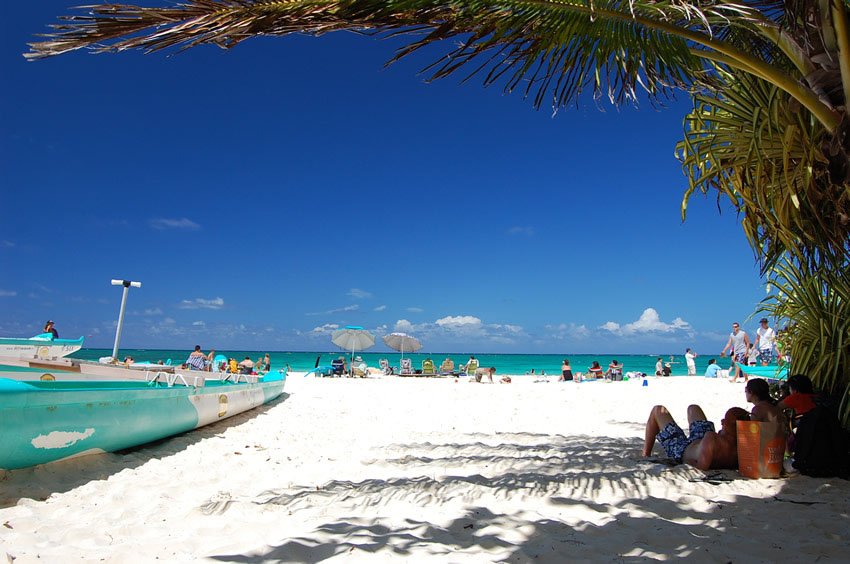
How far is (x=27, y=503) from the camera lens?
2967 millimetres

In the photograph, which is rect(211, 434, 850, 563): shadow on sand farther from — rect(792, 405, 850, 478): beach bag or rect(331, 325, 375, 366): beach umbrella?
rect(331, 325, 375, 366): beach umbrella

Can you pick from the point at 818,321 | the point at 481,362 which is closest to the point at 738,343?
the point at 818,321

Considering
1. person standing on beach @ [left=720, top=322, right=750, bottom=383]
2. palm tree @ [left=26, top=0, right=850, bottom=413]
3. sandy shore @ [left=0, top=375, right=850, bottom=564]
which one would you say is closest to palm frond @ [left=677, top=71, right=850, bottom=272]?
palm tree @ [left=26, top=0, right=850, bottom=413]

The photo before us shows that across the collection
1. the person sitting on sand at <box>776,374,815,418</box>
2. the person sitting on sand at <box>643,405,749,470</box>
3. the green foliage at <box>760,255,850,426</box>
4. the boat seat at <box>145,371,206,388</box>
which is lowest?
the person sitting on sand at <box>643,405,749,470</box>

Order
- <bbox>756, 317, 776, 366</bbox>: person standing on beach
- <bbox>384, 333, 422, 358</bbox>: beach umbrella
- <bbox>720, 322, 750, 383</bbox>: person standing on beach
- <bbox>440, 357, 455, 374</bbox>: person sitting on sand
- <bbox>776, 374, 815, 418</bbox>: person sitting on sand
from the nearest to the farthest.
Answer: <bbox>776, 374, 815, 418</bbox>: person sitting on sand
<bbox>756, 317, 776, 366</bbox>: person standing on beach
<bbox>720, 322, 750, 383</bbox>: person standing on beach
<bbox>440, 357, 455, 374</bbox>: person sitting on sand
<bbox>384, 333, 422, 358</bbox>: beach umbrella

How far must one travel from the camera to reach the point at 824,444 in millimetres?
Answer: 3527

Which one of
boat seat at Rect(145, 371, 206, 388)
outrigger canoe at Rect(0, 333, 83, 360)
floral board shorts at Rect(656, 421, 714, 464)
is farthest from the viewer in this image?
outrigger canoe at Rect(0, 333, 83, 360)

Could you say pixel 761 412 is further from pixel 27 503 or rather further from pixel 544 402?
pixel 544 402

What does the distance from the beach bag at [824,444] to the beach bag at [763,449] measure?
178mm

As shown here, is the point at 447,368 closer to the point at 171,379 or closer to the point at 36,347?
the point at 36,347

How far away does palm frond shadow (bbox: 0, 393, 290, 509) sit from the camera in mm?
3148

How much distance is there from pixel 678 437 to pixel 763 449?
2.09 ft

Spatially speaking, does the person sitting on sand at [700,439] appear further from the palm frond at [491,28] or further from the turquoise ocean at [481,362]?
the turquoise ocean at [481,362]

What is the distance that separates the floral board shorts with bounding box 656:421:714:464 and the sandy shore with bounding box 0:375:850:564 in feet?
Result: 0.62
